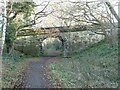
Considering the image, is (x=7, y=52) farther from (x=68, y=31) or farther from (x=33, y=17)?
(x=68, y=31)

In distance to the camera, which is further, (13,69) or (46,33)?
(46,33)

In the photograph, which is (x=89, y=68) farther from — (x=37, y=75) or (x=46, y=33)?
(x=46, y=33)

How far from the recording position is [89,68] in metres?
3.87

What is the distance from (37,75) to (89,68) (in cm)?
86

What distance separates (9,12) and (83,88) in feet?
7.20

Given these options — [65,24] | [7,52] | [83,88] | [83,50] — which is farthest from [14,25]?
[83,88]

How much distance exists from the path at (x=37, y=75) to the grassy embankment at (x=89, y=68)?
122 millimetres

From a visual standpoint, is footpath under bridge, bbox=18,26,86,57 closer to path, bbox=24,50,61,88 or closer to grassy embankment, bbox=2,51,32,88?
path, bbox=24,50,61,88

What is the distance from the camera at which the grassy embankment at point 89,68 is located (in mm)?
3289

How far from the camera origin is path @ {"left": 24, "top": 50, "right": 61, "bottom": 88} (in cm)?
329

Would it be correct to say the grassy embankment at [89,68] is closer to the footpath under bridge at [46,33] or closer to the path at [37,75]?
the path at [37,75]

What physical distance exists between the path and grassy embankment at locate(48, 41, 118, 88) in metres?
0.12

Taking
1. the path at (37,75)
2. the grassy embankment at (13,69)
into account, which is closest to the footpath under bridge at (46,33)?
the path at (37,75)

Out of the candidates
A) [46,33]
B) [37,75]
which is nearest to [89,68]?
[37,75]
